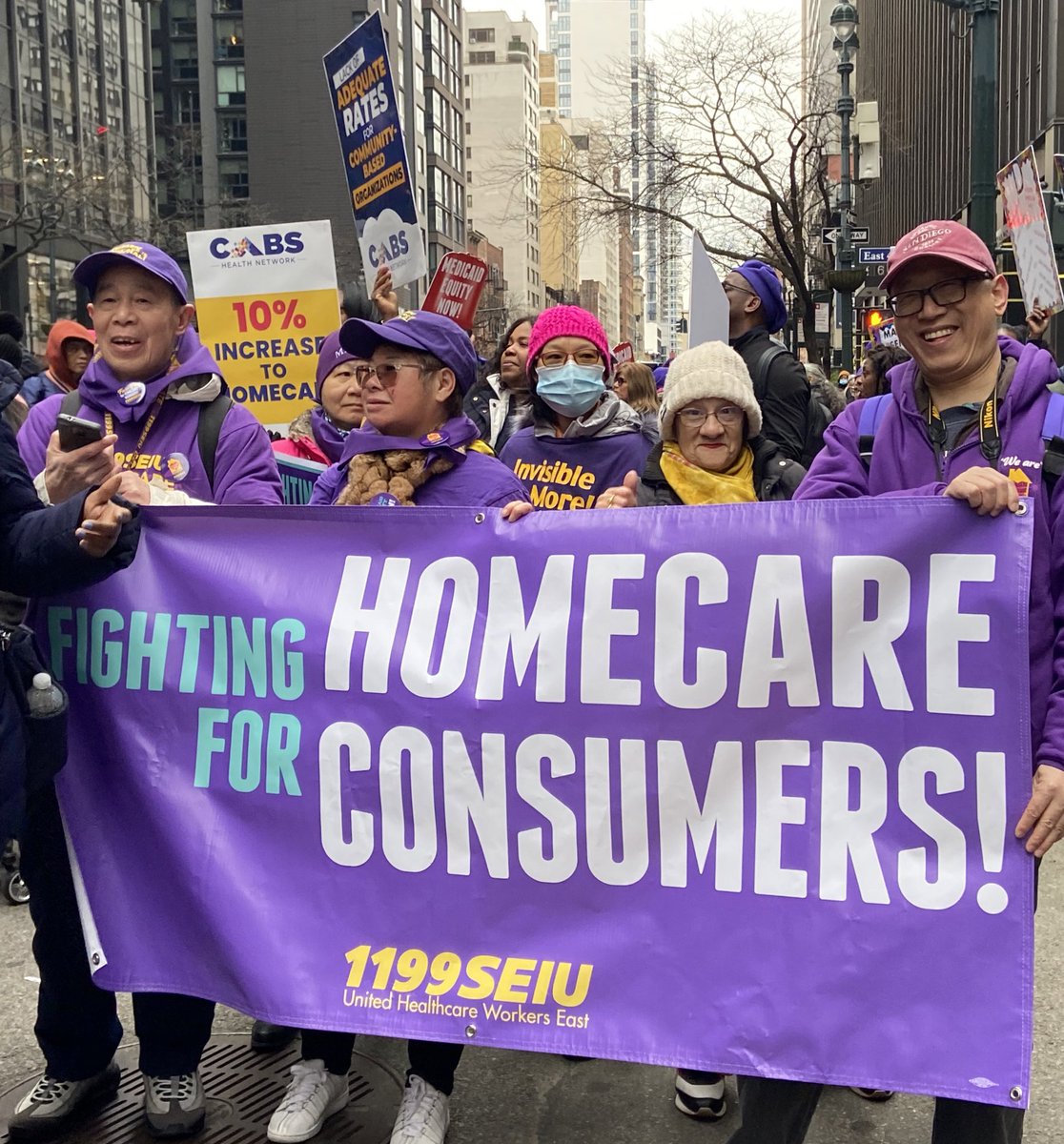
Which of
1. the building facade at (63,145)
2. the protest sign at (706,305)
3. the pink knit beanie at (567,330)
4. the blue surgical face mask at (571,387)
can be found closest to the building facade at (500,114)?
the building facade at (63,145)

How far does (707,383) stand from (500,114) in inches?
5535

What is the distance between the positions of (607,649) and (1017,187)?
706 cm

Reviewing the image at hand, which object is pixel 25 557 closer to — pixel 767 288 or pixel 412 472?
pixel 412 472

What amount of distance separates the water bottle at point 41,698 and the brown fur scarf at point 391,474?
868 mm

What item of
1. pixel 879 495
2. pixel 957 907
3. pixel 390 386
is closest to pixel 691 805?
pixel 957 907

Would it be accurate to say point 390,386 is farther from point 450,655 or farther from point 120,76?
point 120,76

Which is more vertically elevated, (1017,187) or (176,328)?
(1017,187)

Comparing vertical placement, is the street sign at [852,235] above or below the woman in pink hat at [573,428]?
above

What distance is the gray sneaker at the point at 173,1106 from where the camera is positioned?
3.24 meters

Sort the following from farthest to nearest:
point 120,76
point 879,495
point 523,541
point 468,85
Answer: point 468,85
point 120,76
point 523,541
point 879,495

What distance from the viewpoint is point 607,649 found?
2787 mm

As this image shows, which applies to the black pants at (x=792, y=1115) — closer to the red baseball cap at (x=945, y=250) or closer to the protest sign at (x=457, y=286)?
the red baseball cap at (x=945, y=250)

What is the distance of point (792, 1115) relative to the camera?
260cm

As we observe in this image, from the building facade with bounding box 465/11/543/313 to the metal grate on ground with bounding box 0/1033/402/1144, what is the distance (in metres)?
126
